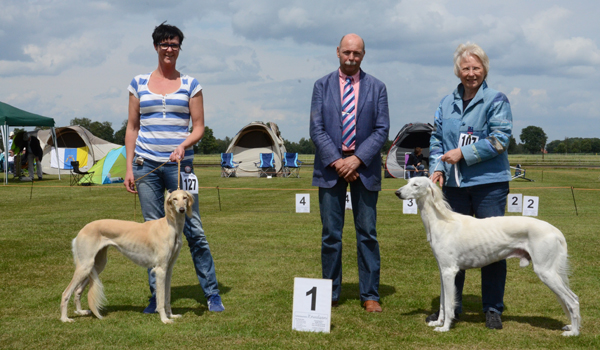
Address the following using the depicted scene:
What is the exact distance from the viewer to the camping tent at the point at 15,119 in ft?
60.4

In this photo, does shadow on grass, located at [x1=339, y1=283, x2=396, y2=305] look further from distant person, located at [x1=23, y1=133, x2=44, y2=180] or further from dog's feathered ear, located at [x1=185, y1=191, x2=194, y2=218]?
distant person, located at [x1=23, y1=133, x2=44, y2=180]

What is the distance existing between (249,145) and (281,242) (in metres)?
19.2

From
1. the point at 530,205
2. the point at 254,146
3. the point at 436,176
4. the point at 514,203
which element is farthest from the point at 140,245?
the point at 254,146

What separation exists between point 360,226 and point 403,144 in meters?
22.4

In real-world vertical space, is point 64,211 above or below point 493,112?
below

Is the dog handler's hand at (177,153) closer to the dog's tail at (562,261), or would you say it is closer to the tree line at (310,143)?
the dog's tail at (562,261)

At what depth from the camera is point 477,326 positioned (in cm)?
392

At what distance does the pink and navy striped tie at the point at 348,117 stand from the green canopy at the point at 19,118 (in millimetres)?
17823

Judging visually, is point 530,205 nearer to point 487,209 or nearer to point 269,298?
point 487,209

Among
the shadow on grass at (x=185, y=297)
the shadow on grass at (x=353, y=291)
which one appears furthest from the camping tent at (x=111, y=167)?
the shadow on grass at (x=353, y=291)

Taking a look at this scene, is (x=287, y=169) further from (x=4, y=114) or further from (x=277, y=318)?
(x=277, y=318)

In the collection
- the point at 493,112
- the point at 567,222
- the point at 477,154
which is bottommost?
the point at 567,222

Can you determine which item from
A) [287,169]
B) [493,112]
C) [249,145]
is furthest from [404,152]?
[493,112]

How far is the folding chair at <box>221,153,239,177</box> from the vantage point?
24.6 m
